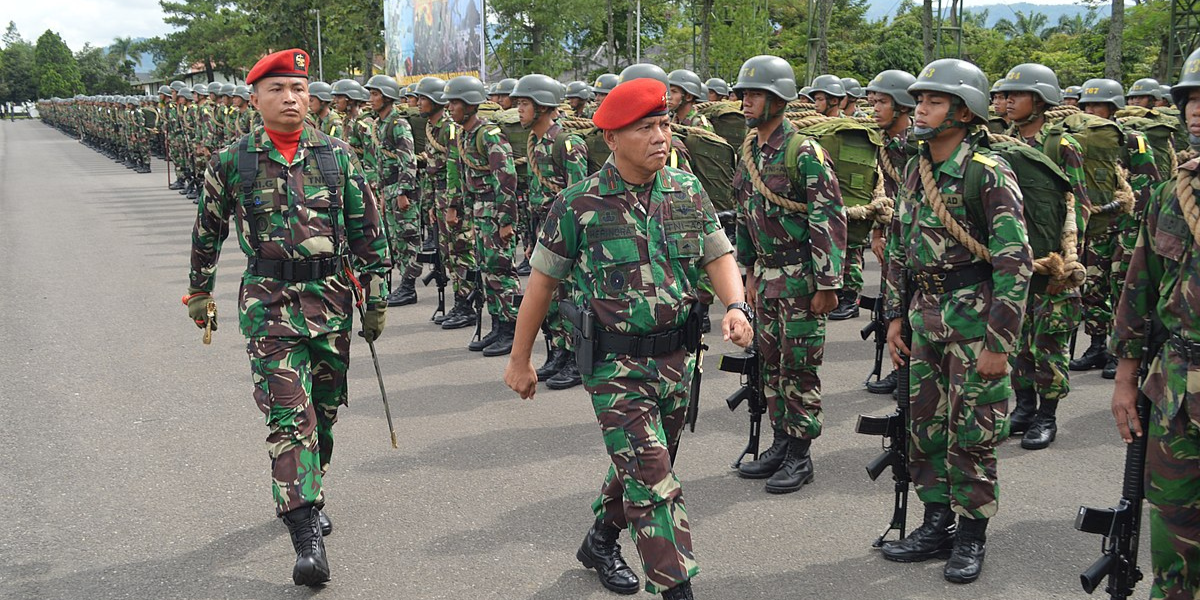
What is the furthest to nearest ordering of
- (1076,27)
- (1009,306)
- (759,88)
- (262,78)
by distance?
(1076,27)
(759,88)
(262,78)
(1009,306)

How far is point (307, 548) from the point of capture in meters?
4.63

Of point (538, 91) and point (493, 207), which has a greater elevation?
point (538, 91)

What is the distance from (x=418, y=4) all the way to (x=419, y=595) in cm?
3267

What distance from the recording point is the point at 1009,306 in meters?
4.48

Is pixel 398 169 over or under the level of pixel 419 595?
over

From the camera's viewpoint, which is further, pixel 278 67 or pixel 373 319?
pixel 373 319

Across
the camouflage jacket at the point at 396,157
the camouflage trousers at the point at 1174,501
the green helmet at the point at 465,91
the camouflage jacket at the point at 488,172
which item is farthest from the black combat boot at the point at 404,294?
the camouflage trousers at the point at 1174,501

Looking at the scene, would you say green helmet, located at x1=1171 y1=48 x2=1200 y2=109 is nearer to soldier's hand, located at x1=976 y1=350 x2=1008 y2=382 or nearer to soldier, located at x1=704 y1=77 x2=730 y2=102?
soldier's hand, located at x1=976 y1=350 x2=1008 y2=382

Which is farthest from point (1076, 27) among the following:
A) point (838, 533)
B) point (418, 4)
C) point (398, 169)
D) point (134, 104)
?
point (838, 533)

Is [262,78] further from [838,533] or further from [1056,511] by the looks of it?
[1056,511]

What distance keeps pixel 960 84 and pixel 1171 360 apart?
1.57 meters

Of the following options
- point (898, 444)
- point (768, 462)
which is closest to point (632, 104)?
point (898, 444)

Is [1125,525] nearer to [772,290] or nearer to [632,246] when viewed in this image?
[632,246]

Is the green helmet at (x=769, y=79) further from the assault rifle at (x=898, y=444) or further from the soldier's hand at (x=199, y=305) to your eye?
the soldier's hand at (x=199, y=305)
